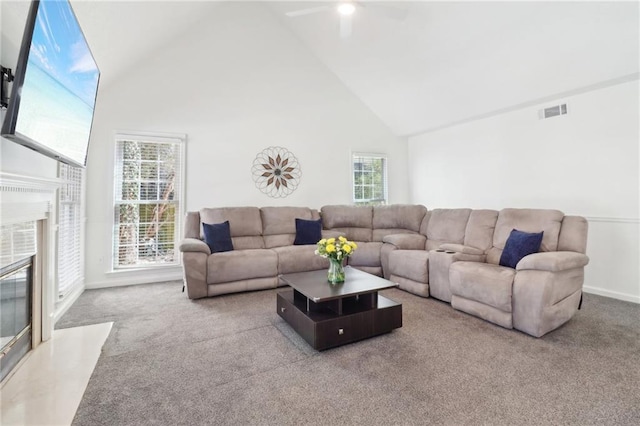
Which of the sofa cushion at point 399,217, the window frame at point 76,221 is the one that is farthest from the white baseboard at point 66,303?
the sofa cushion at point 399,217

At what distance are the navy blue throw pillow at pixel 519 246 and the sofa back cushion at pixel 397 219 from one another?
165 centimetres

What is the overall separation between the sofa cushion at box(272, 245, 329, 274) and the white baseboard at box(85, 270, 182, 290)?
1636mm

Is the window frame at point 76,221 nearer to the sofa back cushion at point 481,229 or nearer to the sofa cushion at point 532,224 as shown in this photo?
the sofa back cushion at point 481,229

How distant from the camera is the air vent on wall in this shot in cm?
396

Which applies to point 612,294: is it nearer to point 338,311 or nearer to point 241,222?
point 338,311

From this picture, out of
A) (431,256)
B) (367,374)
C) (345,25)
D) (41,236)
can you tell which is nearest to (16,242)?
(41,236)

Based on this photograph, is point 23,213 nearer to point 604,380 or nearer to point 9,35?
point 9,35

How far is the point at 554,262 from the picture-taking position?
2463 millimetres

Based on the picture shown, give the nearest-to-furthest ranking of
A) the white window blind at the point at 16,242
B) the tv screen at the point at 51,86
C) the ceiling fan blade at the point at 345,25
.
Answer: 1. the tv screen at the point at 51,86
2. the white window blind at the point at 16,242
3. the ceiling fan blade at the point at 345,25

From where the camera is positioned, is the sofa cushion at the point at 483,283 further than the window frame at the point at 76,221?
No

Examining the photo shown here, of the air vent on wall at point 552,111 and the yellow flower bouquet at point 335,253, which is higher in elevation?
the air vent on wall at point 552,111

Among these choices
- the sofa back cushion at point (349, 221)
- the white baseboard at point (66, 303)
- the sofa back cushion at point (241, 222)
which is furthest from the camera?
the sofa back cushion at point (349, 221)

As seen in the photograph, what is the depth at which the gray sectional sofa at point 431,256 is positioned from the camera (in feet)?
8.50

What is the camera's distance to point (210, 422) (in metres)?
1.57
